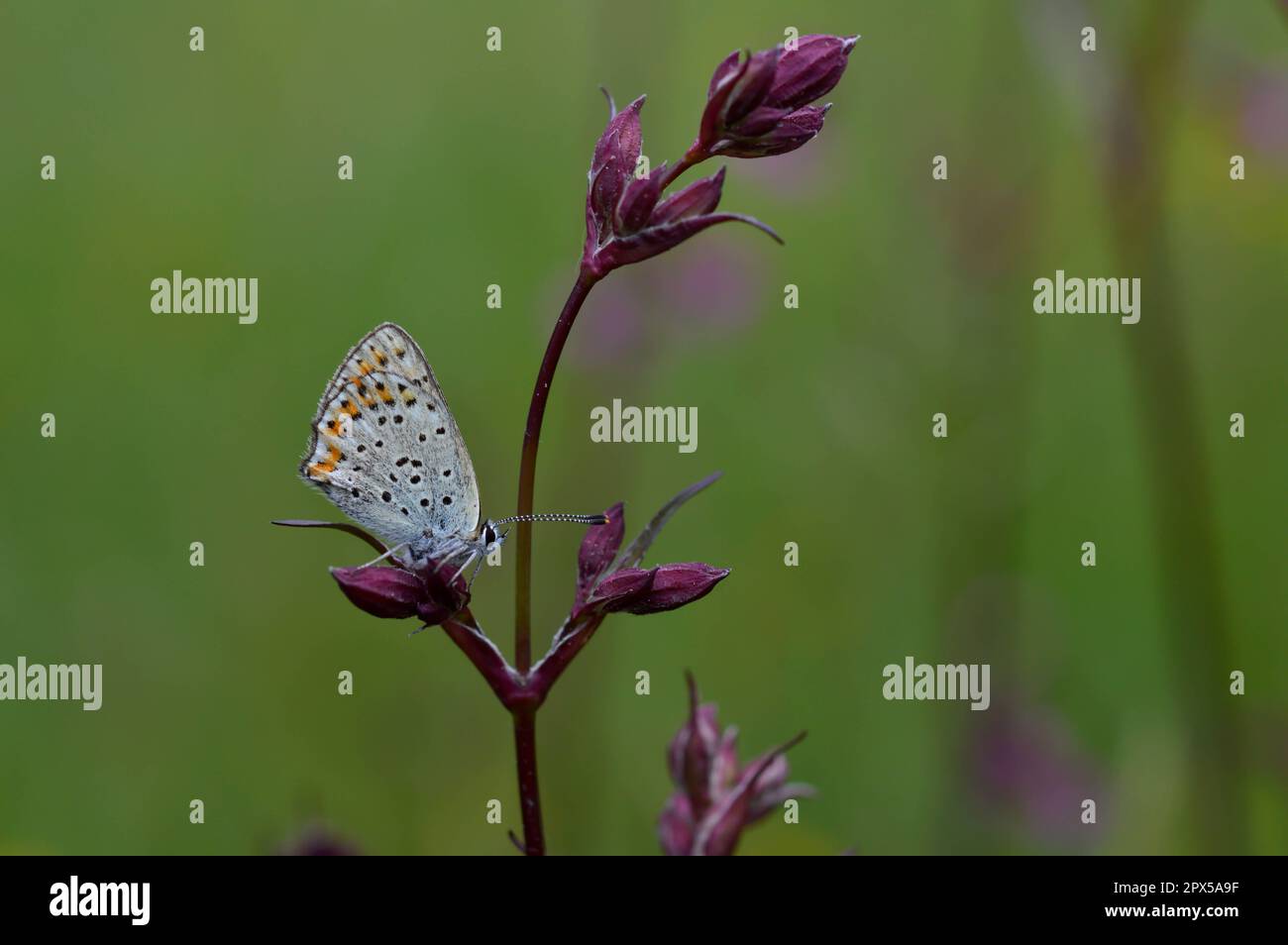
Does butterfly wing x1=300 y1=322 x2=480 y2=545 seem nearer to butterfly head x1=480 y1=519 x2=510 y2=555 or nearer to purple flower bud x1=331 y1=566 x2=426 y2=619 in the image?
butterfly head x1=480 y1=519 x2=510 y2=555

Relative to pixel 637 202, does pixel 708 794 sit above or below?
below

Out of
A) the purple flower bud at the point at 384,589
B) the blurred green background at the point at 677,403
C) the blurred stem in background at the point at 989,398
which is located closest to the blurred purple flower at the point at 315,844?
the blurred green background at the point at 677,403

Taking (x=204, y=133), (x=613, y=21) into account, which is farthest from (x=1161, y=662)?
(x=204, y=133)

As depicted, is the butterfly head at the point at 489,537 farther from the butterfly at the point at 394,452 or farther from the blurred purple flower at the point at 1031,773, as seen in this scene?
the blurred purple flower at the point at 1031,773

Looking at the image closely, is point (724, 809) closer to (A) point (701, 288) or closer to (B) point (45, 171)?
(A) point (701, 288)
